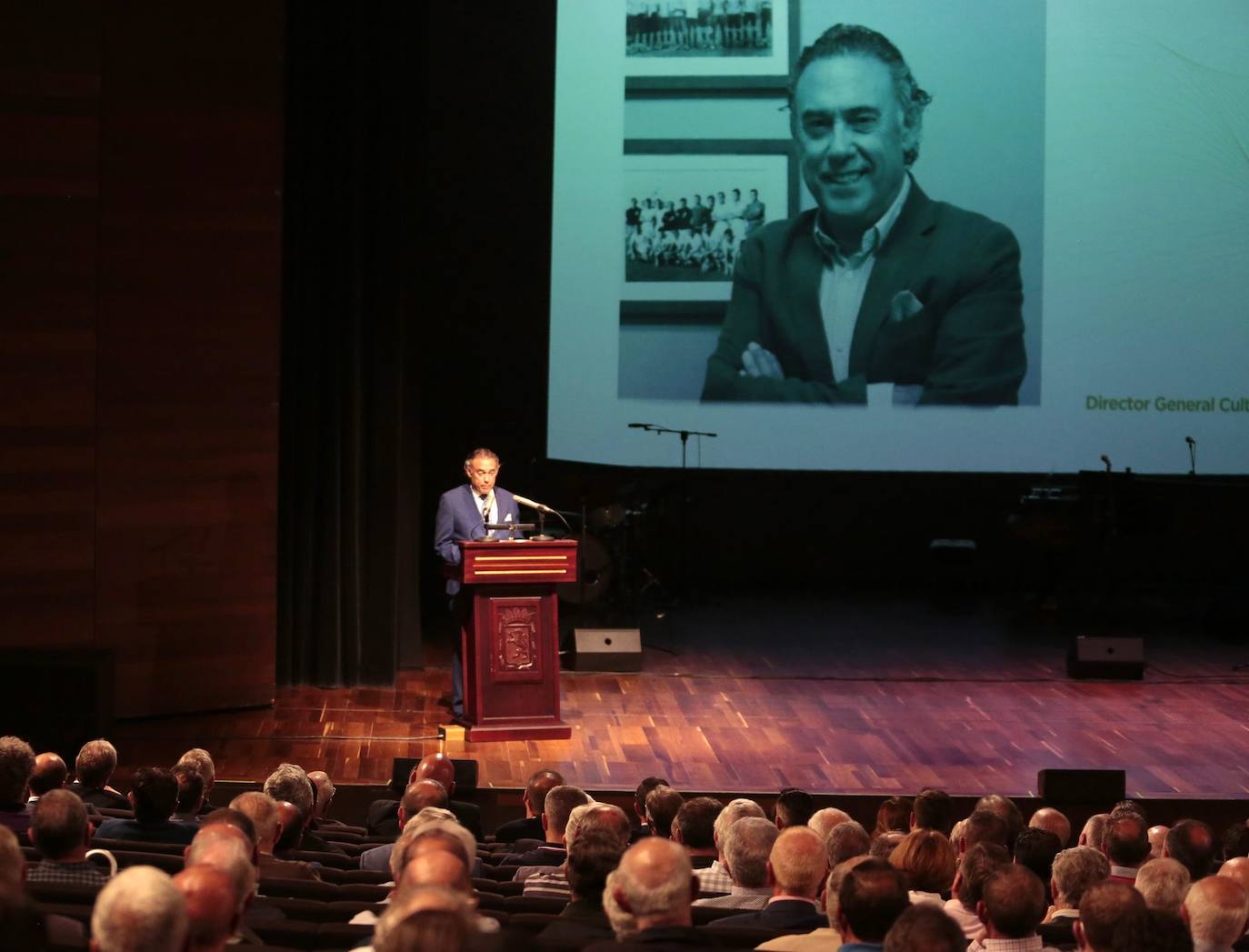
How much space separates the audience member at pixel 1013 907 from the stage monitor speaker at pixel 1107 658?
5.92 metres

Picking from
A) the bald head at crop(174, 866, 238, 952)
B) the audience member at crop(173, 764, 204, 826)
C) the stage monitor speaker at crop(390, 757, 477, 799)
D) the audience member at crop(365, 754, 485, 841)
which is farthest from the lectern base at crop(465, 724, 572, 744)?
the bald head at crop(174, 866, 238, 952)

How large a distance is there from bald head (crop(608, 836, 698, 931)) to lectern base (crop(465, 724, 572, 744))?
450cm

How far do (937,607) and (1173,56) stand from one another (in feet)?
13.6

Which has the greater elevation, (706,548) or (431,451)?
(431,451)

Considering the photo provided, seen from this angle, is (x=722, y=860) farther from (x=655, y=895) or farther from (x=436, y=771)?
(x=436, y=771)

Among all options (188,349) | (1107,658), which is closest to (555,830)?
(188,349)

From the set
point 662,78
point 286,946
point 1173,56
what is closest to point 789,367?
point 662,78

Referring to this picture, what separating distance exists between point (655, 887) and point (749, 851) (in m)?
1.06

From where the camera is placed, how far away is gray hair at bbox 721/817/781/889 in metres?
3.79

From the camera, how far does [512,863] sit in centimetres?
436

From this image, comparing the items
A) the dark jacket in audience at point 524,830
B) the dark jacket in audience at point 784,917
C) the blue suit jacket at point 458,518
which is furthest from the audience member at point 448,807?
the blue suit jacket at point 458,518

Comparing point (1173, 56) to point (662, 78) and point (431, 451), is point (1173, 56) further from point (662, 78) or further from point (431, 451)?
point (431, 451)

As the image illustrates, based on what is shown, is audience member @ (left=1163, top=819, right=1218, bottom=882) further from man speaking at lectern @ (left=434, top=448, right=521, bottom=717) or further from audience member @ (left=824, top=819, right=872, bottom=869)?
man speaking at lectern @ (left=434, top=448, right=521, bottom=717)

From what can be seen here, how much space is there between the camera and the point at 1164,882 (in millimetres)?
3586
